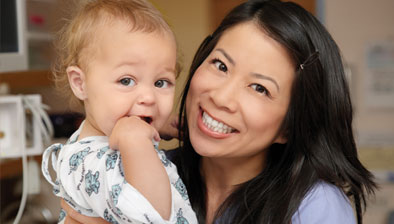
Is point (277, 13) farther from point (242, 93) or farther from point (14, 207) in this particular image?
point (14, 207)

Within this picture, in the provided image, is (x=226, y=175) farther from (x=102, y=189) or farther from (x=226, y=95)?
(x=102, y=189)

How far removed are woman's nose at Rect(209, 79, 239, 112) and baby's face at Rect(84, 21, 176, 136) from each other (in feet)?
0.56

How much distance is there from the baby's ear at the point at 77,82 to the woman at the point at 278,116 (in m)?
0.32

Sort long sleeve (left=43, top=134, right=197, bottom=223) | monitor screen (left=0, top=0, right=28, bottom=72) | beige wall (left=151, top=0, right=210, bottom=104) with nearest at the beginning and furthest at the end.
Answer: long sleeve (left=43, top=134, right=197, bottom=223)
monitor screen (left=0, top=0, right=28, bottom=72)
beige wall (left=151, top=0, right=210, bottom=104)

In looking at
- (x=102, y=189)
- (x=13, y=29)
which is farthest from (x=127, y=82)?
(x=13, y=29)

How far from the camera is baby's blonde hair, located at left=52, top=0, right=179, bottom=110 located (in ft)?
3.64

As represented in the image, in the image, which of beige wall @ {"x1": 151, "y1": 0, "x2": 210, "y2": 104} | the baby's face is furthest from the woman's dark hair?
beige wall @ {"x1": 151, "y1": 0, "x2": 210, "y2": 104}

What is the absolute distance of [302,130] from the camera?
135 centimetres

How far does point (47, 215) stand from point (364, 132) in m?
1.97

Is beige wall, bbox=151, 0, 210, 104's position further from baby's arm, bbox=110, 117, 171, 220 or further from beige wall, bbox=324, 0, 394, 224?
baby's arm, bbox=110, 117, 171, 220

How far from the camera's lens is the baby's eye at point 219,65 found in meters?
1.30

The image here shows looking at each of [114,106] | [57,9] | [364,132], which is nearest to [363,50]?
[364,132]

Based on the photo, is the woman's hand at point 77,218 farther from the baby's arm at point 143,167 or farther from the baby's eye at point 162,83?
the baby's eye at point 162,83

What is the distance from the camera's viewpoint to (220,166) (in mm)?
1462
